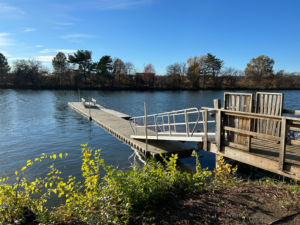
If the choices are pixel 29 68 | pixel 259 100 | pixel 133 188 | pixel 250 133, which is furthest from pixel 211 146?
pixel 29 68

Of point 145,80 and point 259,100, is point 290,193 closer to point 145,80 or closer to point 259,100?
point 259,100

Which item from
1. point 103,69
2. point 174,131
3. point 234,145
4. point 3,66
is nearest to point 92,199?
point 234,145

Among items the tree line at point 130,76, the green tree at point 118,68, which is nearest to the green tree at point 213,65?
the tree line at point 130,76

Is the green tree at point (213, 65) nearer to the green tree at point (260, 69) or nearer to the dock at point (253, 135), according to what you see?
the green tree at point (260, 69)

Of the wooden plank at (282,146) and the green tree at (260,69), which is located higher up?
the green tree at (260,69)

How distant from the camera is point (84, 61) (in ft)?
243

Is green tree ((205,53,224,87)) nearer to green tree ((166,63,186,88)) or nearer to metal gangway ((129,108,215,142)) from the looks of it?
green tree ((166,63,186,88))

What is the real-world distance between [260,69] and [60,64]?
238ft

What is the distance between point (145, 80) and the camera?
3063 inches

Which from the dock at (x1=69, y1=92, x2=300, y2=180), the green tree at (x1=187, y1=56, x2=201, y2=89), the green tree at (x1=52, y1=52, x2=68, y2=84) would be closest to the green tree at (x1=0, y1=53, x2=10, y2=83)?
the green tree at (x1=52, y1=52, x2=68, y2=84)

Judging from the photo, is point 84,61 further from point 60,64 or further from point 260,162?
point 260,162

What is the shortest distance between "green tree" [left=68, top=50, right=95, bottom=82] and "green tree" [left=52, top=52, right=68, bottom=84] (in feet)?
14.3

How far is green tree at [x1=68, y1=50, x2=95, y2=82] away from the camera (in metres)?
72.6

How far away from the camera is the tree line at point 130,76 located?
71.3 metres
